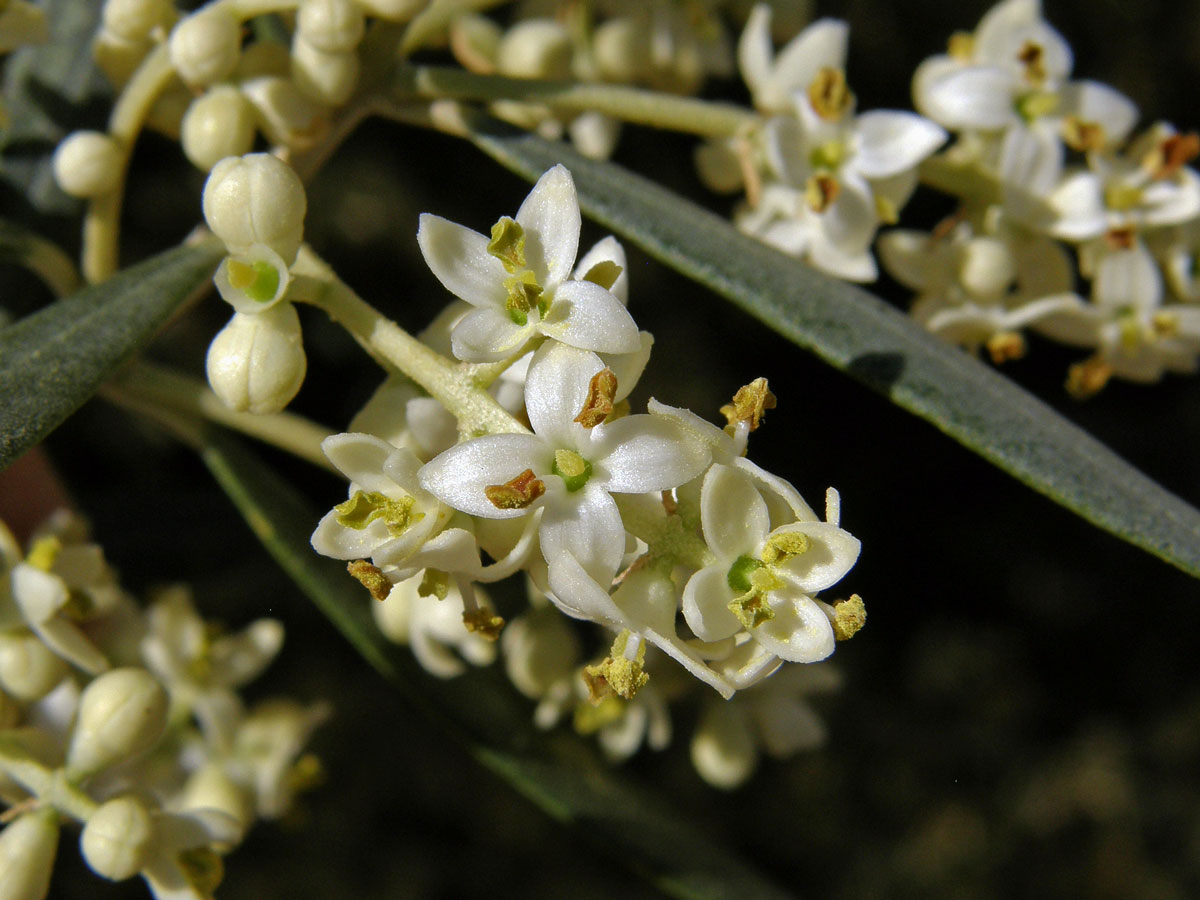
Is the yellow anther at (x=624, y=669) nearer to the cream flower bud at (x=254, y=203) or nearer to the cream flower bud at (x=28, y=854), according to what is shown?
the cream flower bud at (x=254, y=203)

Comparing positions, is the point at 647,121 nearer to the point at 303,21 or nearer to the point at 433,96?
the point at 433,96

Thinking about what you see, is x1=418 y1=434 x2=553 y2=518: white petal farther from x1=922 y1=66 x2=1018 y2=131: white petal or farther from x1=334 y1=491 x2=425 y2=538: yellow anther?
x1=922 y1=66 x2=1018 y2=131: white petal

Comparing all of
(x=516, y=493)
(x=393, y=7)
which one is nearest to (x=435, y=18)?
(x=393, y=7)

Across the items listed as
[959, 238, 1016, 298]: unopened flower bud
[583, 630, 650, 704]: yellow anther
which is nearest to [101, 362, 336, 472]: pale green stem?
[583, 630, 650, 704]: yellow anther

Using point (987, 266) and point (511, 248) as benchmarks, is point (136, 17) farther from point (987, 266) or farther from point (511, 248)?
point (987, 266)

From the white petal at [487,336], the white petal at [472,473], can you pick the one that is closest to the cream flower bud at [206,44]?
the white petal at [487,336]
